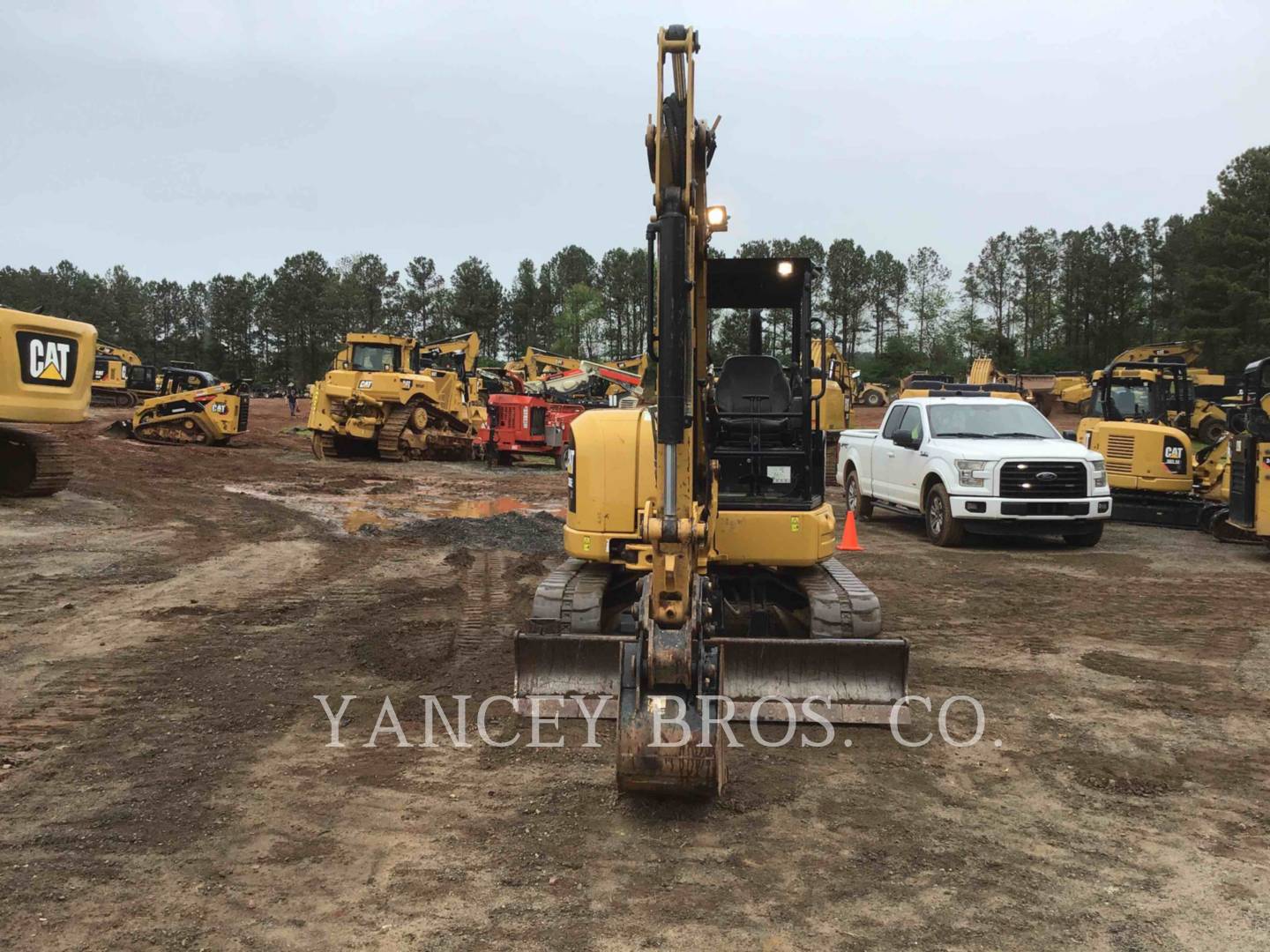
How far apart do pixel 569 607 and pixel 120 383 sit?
137 feet

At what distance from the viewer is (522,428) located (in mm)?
23875

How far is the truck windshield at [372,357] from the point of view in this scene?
82.5ft

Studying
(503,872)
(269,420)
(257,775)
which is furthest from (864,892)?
(269,420)

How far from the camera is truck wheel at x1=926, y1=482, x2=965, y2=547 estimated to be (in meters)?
11.5

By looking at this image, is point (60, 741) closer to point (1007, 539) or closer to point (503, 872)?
point (503, 872)

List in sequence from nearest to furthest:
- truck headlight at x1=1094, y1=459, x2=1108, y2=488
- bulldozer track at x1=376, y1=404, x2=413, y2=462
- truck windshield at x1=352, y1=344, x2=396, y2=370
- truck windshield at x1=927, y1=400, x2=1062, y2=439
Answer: truck headlight at x1=1094, y1=459, x2=1108, y2=488 < truck windshield at x1=927, y1=400, x2=1062, y2=439 < bulldozer track at x1=376, y1=404, x2=413, y2=462 < truck windshield at x1=352, y1=344, x2=396, y2=370

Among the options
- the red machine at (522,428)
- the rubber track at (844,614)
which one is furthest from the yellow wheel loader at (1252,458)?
the red machine at (522,428)

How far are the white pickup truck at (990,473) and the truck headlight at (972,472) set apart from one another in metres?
0.01

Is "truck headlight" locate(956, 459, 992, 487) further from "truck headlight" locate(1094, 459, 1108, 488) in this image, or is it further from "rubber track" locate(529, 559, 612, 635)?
"rubber track" locate(529, 559, 612, 635)

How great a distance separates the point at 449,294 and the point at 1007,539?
278 ft

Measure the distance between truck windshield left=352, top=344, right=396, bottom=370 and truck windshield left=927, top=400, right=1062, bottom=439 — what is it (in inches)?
656

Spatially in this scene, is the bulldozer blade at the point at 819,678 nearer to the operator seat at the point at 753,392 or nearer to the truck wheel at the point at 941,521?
the operator seat at the point at 753,392

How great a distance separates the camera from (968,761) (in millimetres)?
4613

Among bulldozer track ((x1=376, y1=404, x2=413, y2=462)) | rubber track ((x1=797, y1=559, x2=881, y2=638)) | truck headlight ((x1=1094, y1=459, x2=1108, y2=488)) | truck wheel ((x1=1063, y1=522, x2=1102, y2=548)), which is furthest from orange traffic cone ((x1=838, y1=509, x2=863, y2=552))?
bulldozer track ((x1=376, y1=404, x2=413, y2=462))
